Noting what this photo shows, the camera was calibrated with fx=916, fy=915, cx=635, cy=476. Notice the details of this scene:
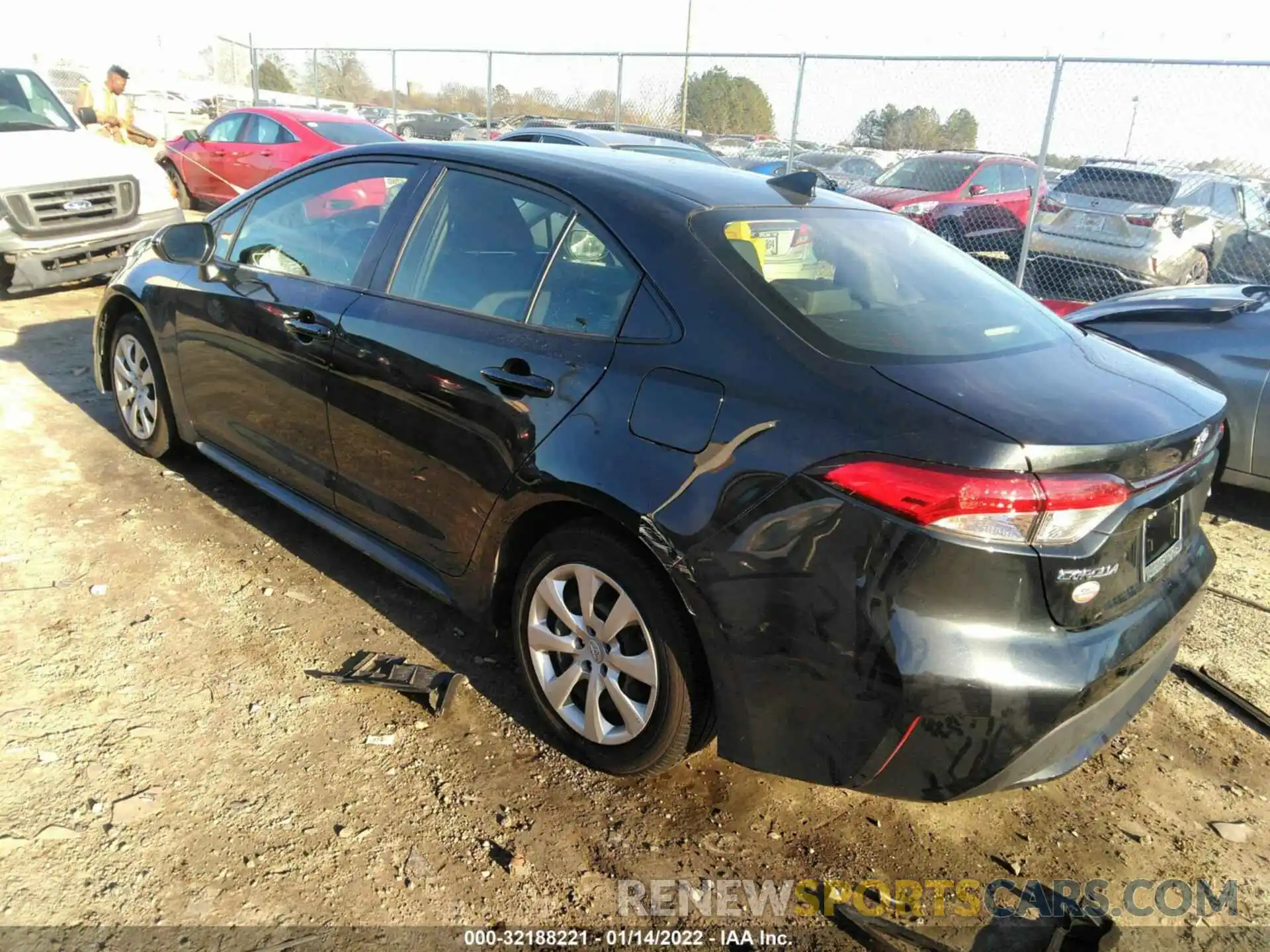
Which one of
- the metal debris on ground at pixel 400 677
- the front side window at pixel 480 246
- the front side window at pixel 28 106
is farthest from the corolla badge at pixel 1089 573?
the front side window at pixel 28 106

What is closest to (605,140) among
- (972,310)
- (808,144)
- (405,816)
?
(808,144)

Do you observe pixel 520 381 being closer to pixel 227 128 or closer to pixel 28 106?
pixel 28 106

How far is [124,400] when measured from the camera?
4812 millimetres

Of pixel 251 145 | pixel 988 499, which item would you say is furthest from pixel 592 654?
pixel 251 145

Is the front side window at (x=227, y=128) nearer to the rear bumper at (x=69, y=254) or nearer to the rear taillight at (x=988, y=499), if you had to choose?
the rear bumper at (x=69, y=254)

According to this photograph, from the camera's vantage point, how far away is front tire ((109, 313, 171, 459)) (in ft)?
14.7

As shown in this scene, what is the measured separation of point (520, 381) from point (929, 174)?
1140cm

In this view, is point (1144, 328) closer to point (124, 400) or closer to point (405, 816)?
point (405, 816)

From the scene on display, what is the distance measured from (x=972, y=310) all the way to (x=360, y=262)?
6.98 ft

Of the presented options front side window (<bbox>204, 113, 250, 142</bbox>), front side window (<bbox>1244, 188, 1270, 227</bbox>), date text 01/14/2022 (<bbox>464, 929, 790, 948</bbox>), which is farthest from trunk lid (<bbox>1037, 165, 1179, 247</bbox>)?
front side window (<bbox>204, 113, 250, 142</bbox>)

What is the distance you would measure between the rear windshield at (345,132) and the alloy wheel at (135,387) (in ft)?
24.1

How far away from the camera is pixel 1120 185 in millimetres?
9445

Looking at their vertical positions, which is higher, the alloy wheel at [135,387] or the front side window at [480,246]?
the front side window at [480,246]

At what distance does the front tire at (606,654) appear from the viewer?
8.02 ft
